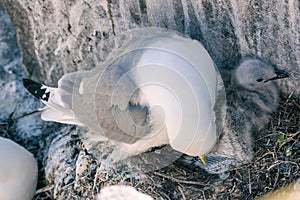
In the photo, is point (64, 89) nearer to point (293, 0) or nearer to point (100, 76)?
Result: point (100, 76)

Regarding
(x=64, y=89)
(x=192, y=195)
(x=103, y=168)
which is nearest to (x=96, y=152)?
(x=103, y=168)

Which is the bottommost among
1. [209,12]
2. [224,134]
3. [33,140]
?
[33,140]

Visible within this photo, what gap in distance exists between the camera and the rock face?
2836mm

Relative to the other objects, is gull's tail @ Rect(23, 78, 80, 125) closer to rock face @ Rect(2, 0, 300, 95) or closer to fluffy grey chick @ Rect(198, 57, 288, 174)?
rock face @ Rect(2, 0, 300, 95)

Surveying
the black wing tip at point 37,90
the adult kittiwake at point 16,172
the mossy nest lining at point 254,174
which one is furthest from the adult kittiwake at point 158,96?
the adult kittiwake at point 16,172

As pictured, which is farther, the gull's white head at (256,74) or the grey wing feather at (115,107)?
the gull's white head at (256,74)

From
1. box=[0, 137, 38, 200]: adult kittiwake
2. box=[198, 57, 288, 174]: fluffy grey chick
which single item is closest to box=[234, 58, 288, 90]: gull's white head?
box=[198, 57, 288, 174]: fluffy grey chick

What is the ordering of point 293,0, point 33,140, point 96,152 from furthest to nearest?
point 33,140 → point 96,152 → point 293,0

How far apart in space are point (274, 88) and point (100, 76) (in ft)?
2.59

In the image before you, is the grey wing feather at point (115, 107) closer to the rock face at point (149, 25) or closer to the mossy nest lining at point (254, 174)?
the mossy nest lining at point (254, 174)

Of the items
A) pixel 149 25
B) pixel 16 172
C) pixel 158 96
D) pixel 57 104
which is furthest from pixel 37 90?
pixel 158 96

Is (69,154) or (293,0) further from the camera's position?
(69,154)

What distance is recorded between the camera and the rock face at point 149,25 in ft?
9.30

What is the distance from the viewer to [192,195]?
111 inches
